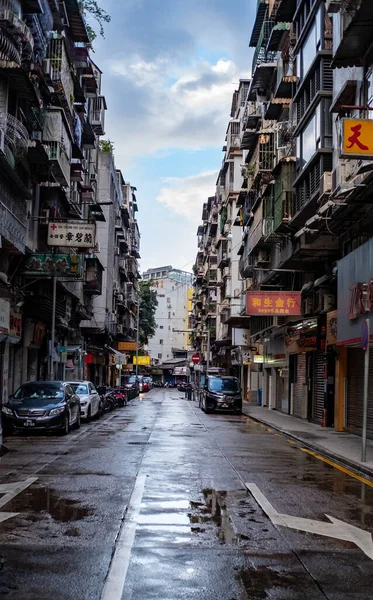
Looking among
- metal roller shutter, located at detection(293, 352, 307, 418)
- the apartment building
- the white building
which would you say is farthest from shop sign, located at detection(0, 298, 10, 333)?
the white building

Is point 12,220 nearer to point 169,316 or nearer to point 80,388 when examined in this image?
point 80,388

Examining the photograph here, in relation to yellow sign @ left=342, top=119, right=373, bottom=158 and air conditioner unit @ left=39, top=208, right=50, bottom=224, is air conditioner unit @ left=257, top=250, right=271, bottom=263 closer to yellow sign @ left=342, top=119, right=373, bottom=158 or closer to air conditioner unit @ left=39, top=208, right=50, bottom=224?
air conditioner unit @ left=39, top=208, right=50, bottom=224

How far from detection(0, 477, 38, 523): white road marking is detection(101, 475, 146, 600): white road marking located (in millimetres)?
1485

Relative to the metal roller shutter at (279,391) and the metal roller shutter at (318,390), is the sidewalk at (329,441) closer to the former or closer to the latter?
the metal roller shutter at (318,390)

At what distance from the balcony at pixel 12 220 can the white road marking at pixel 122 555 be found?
15.1 m

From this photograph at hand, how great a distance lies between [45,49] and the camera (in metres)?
28.9

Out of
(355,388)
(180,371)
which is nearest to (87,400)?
(355,388)

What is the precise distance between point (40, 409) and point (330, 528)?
1325 cm

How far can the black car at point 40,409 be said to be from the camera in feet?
66.2

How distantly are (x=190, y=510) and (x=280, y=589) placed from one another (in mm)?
3546

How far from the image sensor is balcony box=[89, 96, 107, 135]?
178 ft

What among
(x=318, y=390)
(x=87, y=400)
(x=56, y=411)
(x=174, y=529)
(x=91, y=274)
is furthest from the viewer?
(x=91, y=274)

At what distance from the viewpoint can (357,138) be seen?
1427 cm

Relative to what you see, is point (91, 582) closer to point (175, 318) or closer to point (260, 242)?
point (260, 242)
